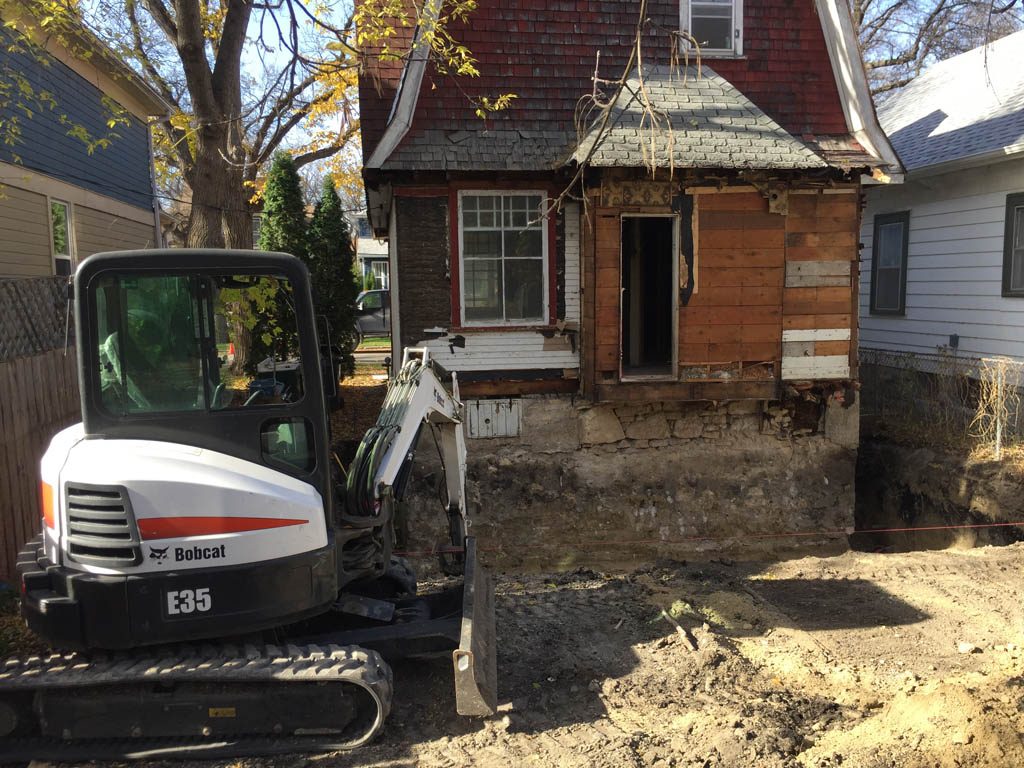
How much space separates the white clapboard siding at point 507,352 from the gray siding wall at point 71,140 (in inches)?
226

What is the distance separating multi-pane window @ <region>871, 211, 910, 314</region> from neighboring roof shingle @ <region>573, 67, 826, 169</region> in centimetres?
491

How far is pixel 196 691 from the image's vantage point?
4.39 meters

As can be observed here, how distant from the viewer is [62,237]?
512 inches

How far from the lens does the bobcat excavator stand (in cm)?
425

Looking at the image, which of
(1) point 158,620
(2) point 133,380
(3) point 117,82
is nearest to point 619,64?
(2) point 133,380

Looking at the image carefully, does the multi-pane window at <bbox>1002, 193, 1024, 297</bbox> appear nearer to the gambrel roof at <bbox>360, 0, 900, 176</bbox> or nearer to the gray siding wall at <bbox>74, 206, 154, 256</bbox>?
the gambrel roof at <bbox>360, 0, 900, 176</bbox>

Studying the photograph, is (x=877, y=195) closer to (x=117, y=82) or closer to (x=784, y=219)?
(x=784, y=219)

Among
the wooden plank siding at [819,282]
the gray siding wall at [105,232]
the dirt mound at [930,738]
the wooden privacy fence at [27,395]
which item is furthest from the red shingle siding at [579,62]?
the dirt mound at [930,738]

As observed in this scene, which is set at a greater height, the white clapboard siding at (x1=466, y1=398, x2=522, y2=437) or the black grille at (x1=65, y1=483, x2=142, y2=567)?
the black grille at (x1=65, y1=483, x2=142, y2=567)

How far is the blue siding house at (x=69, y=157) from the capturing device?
10.6m

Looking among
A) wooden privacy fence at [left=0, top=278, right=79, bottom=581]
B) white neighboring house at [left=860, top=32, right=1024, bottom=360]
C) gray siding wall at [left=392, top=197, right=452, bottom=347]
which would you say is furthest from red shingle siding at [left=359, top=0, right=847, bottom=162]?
wooden privacy fence at [left=0, top=278, right=79, bottom=581]

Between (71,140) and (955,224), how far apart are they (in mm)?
14630

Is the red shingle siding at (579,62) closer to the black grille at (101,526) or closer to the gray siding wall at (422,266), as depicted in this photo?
the gray siding wall at (422,266)

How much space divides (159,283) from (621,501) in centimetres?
742
